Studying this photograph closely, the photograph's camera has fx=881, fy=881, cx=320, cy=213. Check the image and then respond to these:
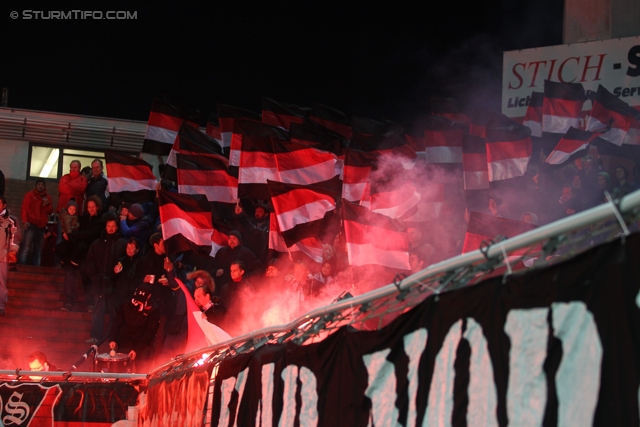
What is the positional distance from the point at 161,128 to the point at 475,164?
698 cm

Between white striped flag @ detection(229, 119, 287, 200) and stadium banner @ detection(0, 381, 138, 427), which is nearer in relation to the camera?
stadium banner @ detection(0, 381, 138, 427)

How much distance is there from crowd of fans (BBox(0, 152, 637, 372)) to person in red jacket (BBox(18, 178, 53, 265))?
0.02m

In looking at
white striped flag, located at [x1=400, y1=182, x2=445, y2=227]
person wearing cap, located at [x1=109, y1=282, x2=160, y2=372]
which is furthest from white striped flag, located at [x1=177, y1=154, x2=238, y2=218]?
white striped flag, located at [x1=400, y1=182, x2=445, y2=227]

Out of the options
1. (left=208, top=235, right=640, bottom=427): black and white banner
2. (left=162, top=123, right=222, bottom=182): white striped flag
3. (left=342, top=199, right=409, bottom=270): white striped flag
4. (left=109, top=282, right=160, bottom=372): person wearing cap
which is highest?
(left=162, top=123, right=222, bottom=182): white striped flag

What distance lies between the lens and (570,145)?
1329cm

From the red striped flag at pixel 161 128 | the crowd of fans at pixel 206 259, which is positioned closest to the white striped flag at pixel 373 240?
the crowd of fans at pixel 206 259

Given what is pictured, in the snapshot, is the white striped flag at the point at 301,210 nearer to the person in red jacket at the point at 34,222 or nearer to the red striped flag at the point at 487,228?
the person in red jacket at the point at 34,222

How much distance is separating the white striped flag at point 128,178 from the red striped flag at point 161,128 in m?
2.33

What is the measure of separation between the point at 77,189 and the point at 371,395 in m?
12.7

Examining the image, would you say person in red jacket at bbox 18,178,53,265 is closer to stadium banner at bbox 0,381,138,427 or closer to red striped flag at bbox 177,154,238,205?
red striped flag at bbox 177,154,238,205

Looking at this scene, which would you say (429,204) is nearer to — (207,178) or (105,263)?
(207,178)

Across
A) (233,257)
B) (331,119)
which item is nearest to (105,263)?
(233,257)

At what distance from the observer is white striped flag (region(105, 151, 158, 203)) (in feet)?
50.5

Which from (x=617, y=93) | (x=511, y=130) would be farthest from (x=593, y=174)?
(x=617, y=93)
